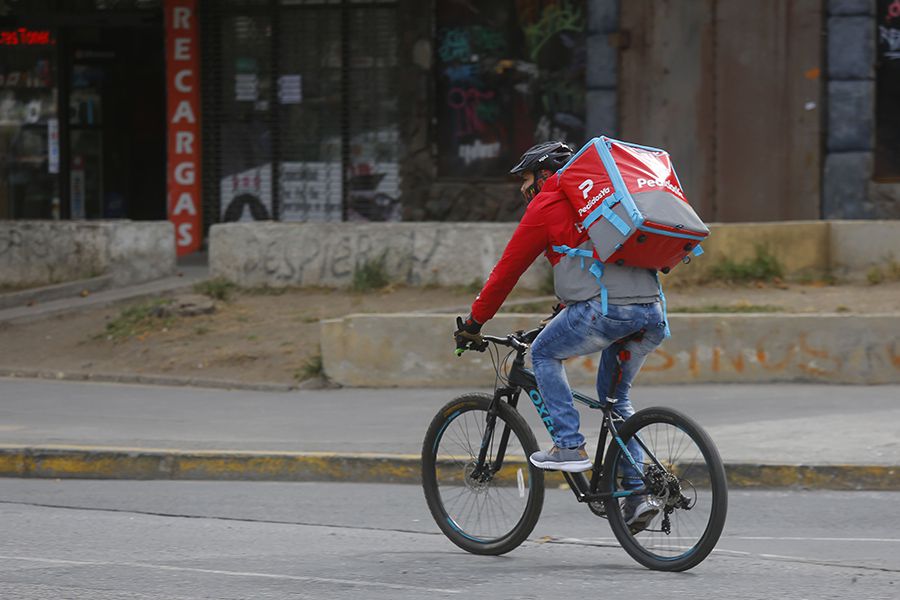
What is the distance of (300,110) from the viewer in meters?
19.8

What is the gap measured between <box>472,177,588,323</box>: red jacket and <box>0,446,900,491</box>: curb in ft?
7.62

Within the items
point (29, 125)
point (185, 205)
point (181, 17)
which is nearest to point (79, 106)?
point (29, 125)

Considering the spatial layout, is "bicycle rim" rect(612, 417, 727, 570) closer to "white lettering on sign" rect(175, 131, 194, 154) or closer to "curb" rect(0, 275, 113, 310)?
"curb" rect(0, 275, 113, 310)

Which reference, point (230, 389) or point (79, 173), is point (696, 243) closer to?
point (230, 389)

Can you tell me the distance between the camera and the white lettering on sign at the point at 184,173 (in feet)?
65.8

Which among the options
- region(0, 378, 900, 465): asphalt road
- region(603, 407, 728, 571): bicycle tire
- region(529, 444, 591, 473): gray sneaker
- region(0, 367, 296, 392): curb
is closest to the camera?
region(603, 407, 728, 571): bicycle tire

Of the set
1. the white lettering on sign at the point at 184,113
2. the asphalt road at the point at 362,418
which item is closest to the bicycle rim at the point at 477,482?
Answer: the asphalt road at the point at 362,418

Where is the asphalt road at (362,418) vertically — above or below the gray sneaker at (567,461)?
below

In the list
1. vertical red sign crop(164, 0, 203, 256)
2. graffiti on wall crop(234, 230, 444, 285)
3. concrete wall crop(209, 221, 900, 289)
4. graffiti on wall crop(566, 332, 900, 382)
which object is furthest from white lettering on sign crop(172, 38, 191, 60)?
graffiti on wall crop(566, 332, 900, 382)

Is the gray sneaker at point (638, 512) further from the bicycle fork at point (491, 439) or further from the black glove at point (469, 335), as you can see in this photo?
the black glove at point (469, 335)

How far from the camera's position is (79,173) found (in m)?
21.2

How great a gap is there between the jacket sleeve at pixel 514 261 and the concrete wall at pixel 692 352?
193 inches

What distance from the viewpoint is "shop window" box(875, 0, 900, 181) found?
56.4 feet

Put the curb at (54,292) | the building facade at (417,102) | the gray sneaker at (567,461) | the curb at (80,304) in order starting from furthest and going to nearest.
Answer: the building facade at (417,102) < the curb at (54,292) < the curb at (80,304) < the gray sneaker at (567,461)
